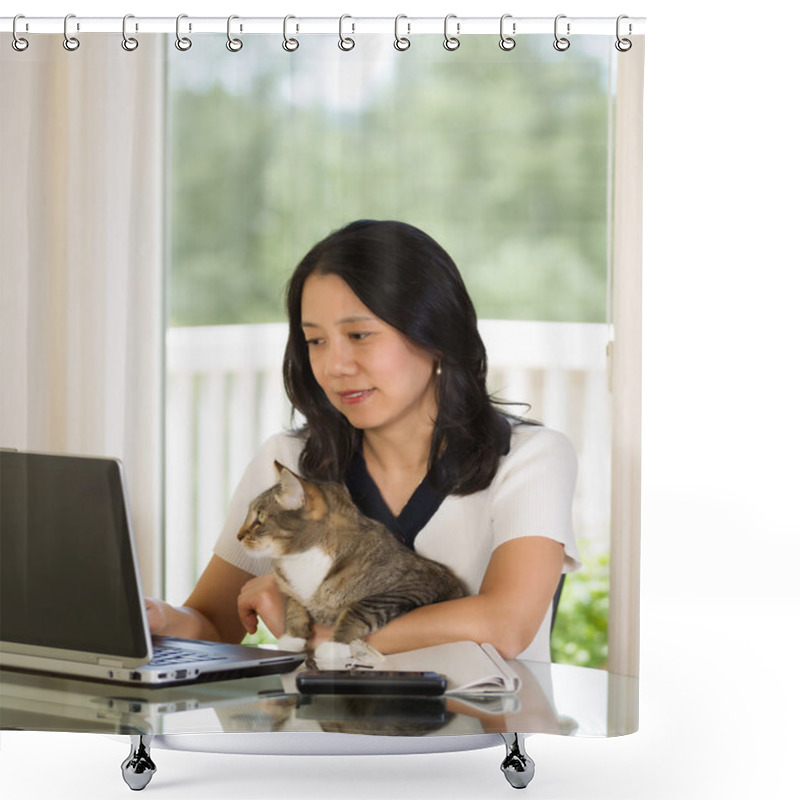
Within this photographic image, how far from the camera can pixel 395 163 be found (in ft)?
6.36

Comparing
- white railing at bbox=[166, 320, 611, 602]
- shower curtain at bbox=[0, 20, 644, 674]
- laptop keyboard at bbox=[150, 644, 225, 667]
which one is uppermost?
shower curtain at bbox=[0, 20, 644, 674]

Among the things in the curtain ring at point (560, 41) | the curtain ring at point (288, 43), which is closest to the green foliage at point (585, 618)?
the curtain ring at point (560, 41)

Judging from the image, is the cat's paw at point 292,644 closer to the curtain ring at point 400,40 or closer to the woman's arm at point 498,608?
the woman's arm at point 498,608

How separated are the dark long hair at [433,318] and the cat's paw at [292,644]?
33 cm

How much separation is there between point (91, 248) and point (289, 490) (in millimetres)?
499

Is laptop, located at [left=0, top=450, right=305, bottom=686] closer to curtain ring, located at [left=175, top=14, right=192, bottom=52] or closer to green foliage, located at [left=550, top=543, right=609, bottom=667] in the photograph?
green foliage, located at [left=550, top=543, right=609, bottom=667]

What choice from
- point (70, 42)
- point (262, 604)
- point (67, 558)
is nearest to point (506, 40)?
point (70, 42)

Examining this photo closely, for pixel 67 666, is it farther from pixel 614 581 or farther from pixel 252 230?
pixel 614 581

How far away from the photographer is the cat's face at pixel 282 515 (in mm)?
1978

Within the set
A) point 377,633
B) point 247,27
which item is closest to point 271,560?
point 377,633

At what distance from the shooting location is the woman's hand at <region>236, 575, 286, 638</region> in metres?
→ 1.98

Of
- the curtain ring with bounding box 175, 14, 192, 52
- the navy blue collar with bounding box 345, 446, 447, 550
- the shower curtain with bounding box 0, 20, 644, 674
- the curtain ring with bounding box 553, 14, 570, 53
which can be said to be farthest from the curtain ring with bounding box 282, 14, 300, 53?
the navy blue collar with bounding box 345, 446, 447, 550

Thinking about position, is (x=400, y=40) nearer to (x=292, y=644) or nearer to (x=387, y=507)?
(x=387, y=507)

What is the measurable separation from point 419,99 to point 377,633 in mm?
843
